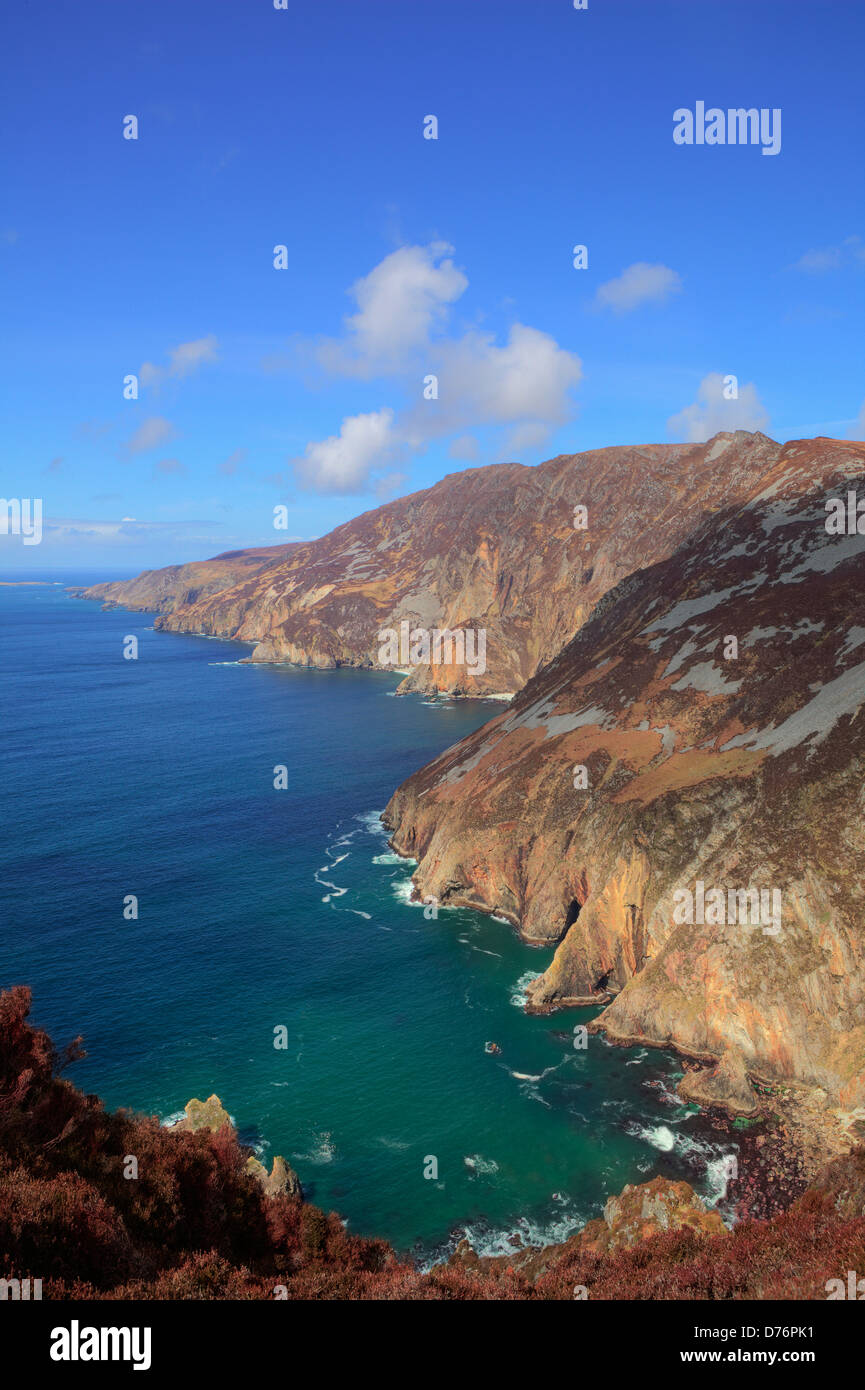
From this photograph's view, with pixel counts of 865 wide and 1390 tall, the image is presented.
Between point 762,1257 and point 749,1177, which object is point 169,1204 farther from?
point 749,1177

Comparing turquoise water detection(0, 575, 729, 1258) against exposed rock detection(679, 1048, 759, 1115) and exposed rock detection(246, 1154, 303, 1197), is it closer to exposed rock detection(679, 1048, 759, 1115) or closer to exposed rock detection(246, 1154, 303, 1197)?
exposed rock detection(679, 1048, 759, 1115)

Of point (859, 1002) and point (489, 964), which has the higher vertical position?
point (859, 1002)

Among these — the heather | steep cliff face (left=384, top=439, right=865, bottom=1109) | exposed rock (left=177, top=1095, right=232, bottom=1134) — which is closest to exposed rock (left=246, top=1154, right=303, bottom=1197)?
exposed rock (left=177, top=1095, right=232, bottom=1134)

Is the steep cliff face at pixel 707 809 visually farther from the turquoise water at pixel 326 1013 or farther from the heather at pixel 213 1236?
the heather at pixel 213 1236
